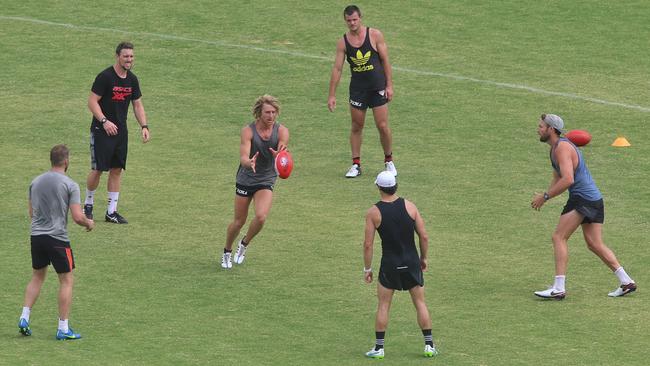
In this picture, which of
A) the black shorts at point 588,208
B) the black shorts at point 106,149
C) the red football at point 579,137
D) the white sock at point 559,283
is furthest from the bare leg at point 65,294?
the red football at point 579,137

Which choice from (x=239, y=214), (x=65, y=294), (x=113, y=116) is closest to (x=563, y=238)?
(x=239, y=214)

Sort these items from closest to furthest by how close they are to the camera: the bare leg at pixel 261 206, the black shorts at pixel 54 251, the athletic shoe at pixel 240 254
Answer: the black shorts at pixel 54 251, the bare leg at pixel 261 206, the athletic shoe at pixel 240 254

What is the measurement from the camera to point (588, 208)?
1591 cm

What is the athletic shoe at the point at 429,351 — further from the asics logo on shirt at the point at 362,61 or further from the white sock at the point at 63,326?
the asics logo on shirt at the point at 362,61

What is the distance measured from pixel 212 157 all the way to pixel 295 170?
161 cm

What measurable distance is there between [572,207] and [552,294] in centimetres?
109

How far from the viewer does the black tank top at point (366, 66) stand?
21000 mm

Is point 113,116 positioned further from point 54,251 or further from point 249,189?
point 54,251

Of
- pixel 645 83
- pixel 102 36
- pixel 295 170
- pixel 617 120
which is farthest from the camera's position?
pixel 102 36

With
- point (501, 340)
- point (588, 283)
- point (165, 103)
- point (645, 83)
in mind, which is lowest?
point (501, 340)

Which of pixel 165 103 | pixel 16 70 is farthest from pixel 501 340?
pixel 16 70

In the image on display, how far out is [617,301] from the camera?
52.0 feet

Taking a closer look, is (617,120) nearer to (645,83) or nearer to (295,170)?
(645,83)

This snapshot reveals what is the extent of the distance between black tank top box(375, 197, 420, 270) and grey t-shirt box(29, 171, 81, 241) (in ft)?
10.7
